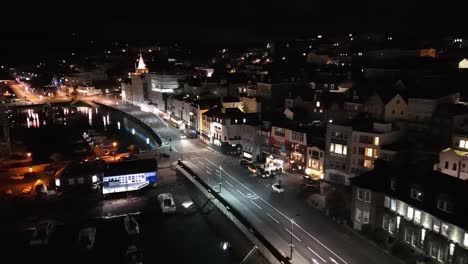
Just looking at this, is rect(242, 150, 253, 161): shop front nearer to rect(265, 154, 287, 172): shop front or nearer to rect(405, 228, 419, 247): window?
rect(265, 154, 287, 172): shop front

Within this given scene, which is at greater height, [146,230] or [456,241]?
[456,241]

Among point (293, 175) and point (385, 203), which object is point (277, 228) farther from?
point (293, 175)

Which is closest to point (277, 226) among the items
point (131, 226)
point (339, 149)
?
point (339, 149)

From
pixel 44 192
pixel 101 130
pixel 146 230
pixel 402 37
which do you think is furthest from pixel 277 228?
pixel 402 37

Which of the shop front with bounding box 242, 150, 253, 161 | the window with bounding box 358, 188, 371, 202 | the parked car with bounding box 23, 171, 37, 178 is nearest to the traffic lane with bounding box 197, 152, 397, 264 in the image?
the window with bounding box 358, 188, 371, 202

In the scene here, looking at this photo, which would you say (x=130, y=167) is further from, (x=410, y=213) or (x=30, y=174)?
(x=410, y=213)

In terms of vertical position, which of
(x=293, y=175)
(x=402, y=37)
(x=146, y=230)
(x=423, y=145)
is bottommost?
(x=146, y=230)

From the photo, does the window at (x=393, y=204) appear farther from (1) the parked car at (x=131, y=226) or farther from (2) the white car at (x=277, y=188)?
(1) the parked car at (x=131, y=226)
